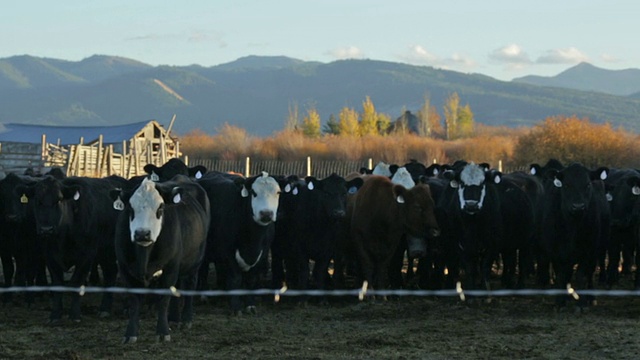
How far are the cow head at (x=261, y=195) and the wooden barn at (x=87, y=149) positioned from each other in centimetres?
1112

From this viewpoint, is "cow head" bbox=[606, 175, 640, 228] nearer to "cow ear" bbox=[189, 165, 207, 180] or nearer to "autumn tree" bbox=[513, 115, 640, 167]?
"cow ear" bbox=[189, 165, 207, 180]

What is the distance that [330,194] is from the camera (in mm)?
15984

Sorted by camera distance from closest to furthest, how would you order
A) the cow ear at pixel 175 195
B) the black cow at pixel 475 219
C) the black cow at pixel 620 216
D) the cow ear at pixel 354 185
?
the cow ear at pixel 175 195
the black cow at pixel 475 219
the black cow at pixel 620 216
the cow ear at pixel 354 185

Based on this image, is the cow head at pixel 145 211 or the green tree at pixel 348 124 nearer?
the cow head at pixel 145 211

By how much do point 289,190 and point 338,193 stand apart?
732 millimetres

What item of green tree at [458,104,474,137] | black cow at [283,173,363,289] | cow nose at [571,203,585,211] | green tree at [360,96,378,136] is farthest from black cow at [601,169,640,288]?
green tree at [458,104,474,137]

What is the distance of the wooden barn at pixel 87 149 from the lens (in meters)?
44.1

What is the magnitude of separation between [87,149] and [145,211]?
3446 centimetres

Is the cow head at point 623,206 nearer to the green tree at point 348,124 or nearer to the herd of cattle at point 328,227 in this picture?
the herd of cattle at point 328,227

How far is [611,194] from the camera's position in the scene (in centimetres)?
1698

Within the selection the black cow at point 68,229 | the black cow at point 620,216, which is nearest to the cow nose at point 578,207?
the black cow at point 620,216

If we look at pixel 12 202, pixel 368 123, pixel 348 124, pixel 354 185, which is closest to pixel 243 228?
pixel 354 185

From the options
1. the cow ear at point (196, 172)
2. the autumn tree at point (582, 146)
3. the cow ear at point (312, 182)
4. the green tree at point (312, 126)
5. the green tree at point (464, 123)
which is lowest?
the cow ear at point (312, 182)

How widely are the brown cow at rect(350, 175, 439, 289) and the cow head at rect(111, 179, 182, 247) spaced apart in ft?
15.5
